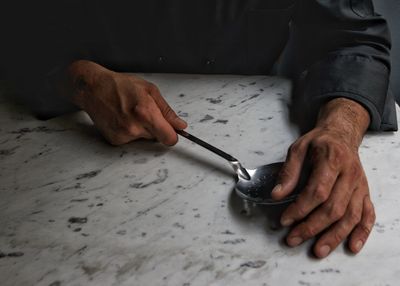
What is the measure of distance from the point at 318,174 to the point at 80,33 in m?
0.56

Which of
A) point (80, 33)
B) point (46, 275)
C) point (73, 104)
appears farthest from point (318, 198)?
point (80, 33)

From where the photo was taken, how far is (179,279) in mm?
527

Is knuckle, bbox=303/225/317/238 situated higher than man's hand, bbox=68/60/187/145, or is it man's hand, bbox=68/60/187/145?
man's hand, bbox=68/60/187/145

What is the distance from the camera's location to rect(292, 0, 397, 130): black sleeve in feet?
2.46

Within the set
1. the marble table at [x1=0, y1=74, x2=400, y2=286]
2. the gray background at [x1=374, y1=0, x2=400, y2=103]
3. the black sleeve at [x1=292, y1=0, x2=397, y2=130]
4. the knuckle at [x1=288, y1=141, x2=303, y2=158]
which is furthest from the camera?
the gray background at [x1=374, y1=0, x2=400, y2=103]

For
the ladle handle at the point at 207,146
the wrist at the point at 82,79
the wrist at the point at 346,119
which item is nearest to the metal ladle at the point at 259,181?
the ladle handle at the point at 207,146

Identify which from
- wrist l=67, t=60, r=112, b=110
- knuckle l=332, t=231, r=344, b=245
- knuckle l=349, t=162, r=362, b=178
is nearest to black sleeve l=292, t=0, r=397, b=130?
knuckle l=349, t=162, r=362, b=178

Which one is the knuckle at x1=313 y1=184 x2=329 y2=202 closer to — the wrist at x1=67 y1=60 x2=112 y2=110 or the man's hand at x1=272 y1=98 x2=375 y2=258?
the man's hand at x1=272 y1=98 x2=375 y2=258

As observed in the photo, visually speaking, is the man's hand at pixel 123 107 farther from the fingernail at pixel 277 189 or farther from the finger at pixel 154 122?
the fingernail at pixel 277 189

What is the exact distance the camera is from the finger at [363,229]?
560 mm

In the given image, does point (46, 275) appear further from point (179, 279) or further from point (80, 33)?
point (80, 33)

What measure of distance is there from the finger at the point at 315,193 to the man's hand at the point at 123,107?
0.77 ft

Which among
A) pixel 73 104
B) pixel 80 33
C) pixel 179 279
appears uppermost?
pixel 80 33

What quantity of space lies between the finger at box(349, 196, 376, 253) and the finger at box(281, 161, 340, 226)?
0.13ft
